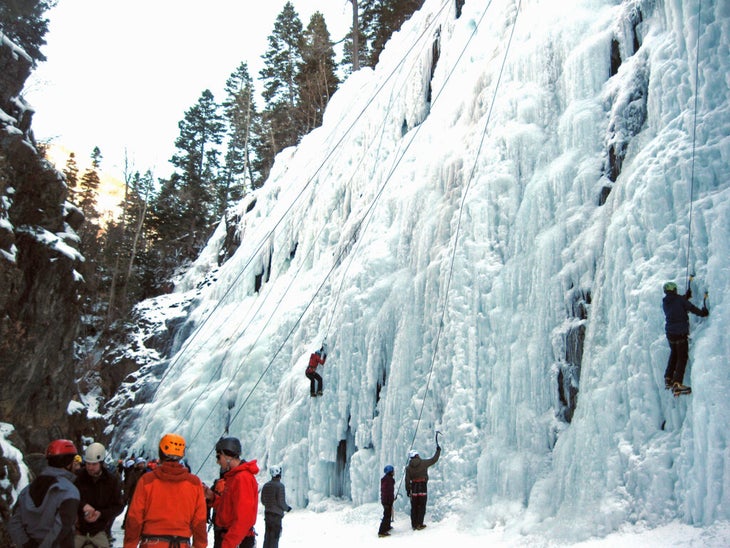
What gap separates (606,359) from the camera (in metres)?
7.40

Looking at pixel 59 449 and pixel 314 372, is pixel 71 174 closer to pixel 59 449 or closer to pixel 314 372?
pixel 314 372

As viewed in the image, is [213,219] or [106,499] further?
[213,219]

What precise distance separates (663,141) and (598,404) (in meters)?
3.23

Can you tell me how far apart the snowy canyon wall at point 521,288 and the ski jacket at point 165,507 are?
463cm

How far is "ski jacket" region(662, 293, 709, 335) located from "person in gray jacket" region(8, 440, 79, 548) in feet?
18.1

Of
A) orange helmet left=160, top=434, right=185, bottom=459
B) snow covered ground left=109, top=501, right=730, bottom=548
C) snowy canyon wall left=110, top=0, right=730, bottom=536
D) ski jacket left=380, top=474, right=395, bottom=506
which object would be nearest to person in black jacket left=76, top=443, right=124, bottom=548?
orange helmet left=160, top=434, right=185, bottom=459

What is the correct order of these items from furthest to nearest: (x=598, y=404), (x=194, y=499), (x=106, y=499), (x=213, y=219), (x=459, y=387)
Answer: (x=213, y=219) → (x=459, y=387) → (x=598, y=404) → (x=106, y=499) → (x=194, y=499)

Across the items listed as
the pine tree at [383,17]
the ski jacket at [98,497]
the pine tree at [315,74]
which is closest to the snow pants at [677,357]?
the ski jacket at [98,497]

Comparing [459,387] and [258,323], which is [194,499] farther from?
[258,323]

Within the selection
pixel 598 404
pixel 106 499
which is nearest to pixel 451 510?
pixel 598 404

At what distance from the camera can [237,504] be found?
167 inches

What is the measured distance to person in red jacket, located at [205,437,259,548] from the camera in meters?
4.18

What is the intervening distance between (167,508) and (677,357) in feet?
16.8

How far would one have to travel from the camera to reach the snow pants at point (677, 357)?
633 cm
